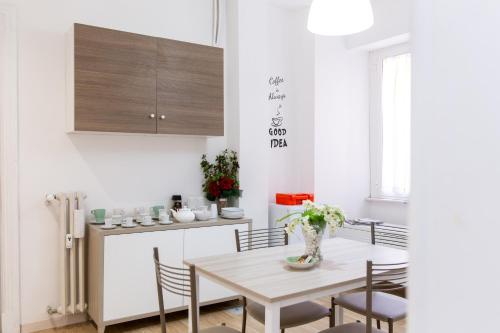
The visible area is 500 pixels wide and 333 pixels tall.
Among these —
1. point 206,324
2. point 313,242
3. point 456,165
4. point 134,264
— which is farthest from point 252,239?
point 456,165

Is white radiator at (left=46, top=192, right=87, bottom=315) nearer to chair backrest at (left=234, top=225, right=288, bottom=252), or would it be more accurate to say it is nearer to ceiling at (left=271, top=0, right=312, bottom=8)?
chair backrest at (left=234, top=225, right=288, bottom=252)

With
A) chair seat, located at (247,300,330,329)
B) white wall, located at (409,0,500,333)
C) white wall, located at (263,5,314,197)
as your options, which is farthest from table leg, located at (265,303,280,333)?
white wall, located at (263,5,314,197)

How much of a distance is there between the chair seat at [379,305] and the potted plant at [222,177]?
4.98 feet

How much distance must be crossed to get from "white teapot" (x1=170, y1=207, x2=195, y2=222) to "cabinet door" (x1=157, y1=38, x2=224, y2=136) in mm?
657

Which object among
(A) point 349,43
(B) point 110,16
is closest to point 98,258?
(B) point 110,16

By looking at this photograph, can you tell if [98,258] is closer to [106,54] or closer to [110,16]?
[106,54]

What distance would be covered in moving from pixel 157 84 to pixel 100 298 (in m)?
1.69

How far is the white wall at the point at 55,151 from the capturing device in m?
3.16

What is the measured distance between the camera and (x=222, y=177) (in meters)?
3.83

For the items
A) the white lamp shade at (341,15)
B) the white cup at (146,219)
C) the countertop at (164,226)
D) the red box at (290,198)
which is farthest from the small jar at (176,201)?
the white lamp shade at (341,15)

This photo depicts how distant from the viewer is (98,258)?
120 inches

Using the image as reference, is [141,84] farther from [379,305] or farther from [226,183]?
[379,305]

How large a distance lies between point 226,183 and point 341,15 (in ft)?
6.49

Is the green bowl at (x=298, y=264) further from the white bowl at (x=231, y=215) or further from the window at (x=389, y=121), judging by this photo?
the window at (x=389, y=121)
